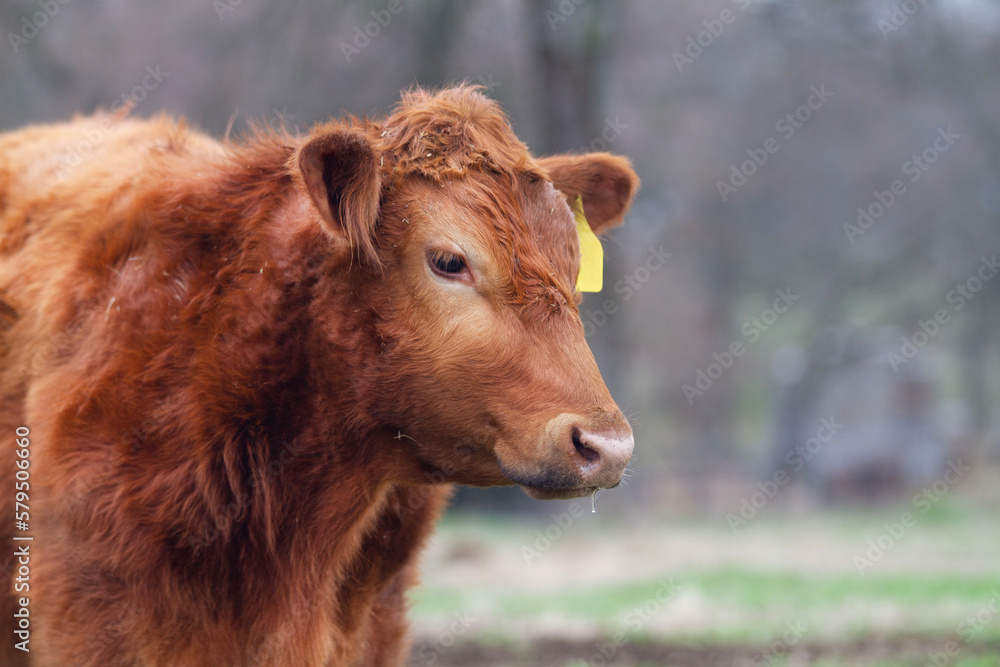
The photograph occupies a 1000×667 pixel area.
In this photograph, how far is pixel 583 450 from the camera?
2627mm

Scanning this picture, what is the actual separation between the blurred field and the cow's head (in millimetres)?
3113

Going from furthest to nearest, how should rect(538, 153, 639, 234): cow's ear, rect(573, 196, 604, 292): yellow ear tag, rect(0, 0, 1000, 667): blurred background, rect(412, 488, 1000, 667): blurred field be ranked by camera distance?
rect(0, 0, 1000, 667): blurred background < rect(412, 488, 1000, 667): blurred field < rect(538, 153, 639, 234): cow's ear < rect(573, 196, 604, 292): yellow ear tag

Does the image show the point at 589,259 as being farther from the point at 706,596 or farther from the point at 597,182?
the point at 706,596

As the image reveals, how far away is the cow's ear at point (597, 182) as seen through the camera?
3.67m

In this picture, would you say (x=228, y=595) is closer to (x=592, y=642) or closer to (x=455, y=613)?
(x=592, y=642)

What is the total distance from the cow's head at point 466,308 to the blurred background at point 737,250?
1683 mm

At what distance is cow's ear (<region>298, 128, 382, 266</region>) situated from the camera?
2.79m

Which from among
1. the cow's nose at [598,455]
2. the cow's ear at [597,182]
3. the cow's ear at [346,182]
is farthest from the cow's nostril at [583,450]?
the cow's ear at [597,182]

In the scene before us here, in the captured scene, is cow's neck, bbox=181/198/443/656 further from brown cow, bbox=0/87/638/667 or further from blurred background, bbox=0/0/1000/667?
blurred background, bbox=0/0/1000/667

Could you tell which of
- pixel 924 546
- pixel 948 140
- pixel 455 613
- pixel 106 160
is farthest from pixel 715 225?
pixel 106 160

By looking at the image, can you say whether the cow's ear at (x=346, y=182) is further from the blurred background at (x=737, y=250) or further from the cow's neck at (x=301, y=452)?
the blurred background at (x=737, y=250)

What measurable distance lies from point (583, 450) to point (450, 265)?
2.44 ft

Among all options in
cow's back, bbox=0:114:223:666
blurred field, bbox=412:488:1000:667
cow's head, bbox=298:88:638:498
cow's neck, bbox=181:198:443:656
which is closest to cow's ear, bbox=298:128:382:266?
cow's head, bbox=298:88:638:498

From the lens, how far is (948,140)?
53.6 feet
